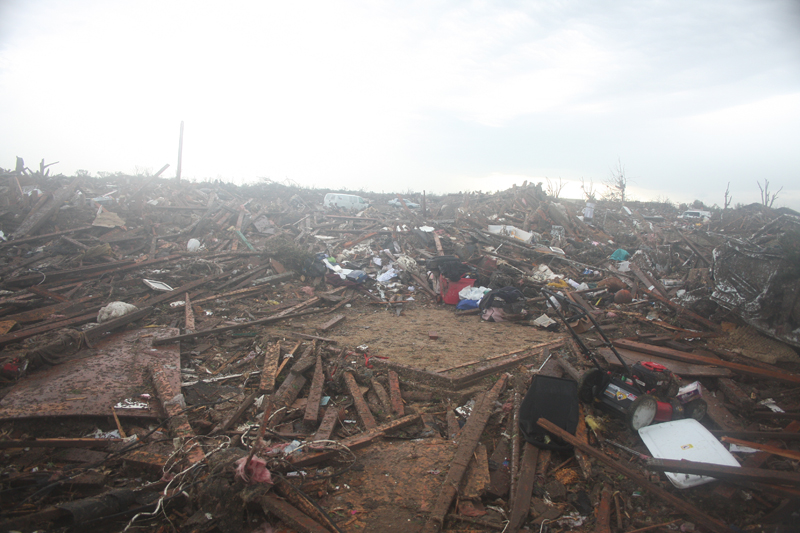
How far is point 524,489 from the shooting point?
9.63ft

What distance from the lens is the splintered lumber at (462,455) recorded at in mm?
2658

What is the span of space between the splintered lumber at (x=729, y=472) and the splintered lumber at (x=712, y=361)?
91.4 inches

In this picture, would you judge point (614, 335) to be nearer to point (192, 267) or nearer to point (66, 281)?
point (192, 267)

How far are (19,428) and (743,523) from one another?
6.43m

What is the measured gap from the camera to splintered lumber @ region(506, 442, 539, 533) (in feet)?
8.72

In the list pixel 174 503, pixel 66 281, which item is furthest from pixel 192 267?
pixel 174 503

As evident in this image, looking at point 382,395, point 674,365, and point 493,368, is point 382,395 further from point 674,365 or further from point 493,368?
point 674,365

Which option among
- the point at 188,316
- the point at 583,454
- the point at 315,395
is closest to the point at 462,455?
the point at 583,454

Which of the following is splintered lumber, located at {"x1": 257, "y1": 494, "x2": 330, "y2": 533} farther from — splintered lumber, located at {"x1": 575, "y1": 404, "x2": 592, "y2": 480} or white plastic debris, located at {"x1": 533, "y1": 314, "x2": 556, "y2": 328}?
white plastic debris, located at {"x1": 533, "y1": 314, "x2": 556, "y2": 328}

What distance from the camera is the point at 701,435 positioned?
326 cm

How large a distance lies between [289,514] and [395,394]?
7.11 ft

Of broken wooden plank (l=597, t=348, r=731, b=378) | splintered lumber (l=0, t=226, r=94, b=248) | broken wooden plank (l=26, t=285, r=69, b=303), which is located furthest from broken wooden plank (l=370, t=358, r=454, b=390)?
splintered lumber (l=0, t=226, r=94, b=248)

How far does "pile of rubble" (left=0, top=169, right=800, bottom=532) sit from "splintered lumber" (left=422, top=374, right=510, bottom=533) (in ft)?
0.07

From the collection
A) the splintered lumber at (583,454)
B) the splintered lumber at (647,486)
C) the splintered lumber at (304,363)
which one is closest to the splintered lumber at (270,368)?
the splintered lumber at (304,363)
